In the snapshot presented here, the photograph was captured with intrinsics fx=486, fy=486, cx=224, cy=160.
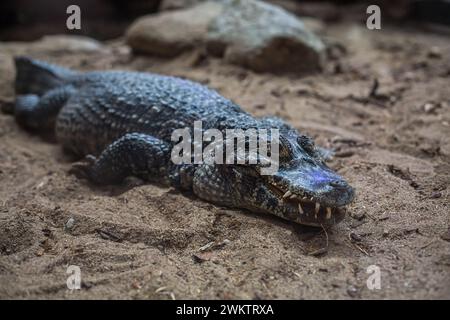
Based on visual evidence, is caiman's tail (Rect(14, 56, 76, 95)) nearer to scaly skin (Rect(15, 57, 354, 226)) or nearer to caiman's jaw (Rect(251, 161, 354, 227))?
scaly skin (Rect(15, 57, 354, 226))

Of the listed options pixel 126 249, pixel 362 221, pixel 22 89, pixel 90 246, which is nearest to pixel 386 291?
pixel 362 221

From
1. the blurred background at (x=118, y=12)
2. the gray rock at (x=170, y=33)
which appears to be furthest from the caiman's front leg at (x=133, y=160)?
the blurred background at (x=118, y=12)

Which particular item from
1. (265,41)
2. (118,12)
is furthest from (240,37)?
(118,12)

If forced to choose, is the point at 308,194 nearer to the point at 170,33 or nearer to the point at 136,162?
the point at 136,162

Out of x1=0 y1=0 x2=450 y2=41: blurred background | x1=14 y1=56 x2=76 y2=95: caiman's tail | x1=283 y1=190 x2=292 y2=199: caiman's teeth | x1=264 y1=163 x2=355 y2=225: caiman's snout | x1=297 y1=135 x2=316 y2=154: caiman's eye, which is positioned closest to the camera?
x1=264 y1=163 x2=355 y2=225: caiman's snout

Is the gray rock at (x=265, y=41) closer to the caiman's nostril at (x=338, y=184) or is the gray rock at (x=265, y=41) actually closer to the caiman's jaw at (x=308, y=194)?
the caiman's jaw at (x=308, y=194)

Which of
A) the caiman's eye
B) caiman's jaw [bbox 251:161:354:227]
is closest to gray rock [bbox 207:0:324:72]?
the caiman's eye

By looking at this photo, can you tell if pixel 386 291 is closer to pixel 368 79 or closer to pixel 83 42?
pixel 368 79
